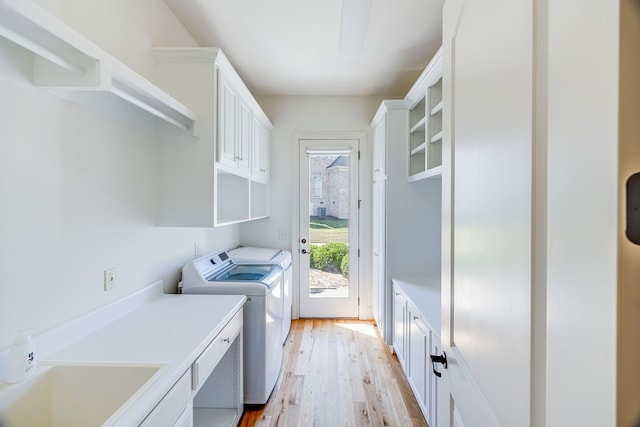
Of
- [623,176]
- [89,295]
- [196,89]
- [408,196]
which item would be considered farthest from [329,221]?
[623,176]

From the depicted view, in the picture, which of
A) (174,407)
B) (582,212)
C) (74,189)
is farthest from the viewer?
(74,189)

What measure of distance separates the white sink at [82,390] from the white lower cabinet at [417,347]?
4.52ft

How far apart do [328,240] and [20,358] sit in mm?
3092

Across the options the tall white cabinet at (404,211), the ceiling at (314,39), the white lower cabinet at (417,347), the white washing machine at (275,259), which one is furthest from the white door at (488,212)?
the white washing machine at (275,259)

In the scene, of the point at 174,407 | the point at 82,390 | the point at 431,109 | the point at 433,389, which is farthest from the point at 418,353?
the point at 82,390

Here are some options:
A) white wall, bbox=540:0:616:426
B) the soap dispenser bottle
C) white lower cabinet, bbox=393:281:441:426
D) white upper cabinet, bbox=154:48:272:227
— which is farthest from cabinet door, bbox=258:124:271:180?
white wall, bbox=540:0:616:426

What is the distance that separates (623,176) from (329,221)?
3658 millimetres

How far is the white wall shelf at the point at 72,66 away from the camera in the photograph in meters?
0.88

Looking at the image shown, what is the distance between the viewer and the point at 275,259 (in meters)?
3.18

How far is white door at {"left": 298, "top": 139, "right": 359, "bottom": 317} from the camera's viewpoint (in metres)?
3.96

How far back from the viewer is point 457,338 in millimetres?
938

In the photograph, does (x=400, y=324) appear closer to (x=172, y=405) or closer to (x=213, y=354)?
(x=213, y=354)

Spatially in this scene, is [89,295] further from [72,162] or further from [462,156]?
[462,156]

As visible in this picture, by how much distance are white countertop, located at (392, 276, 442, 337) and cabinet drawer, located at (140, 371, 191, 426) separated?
1201mm
